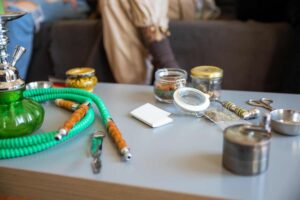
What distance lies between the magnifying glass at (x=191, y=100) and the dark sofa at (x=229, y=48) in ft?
1.83

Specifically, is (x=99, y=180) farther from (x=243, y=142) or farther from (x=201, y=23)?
(x=201, y=23)

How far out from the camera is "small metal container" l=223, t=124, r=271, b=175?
432 mm

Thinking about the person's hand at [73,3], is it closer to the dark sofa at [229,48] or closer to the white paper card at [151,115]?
the dark sofa at [229,48]

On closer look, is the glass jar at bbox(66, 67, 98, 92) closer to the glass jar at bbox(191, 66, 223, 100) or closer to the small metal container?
the glass jar at bbox(191, 66, 223, 100)

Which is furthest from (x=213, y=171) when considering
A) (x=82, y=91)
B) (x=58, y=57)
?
(x=58, y=57)

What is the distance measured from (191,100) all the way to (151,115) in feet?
0.26

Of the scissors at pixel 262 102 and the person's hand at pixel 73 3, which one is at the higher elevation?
the person's hand at pixel 73 3

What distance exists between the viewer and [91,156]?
0.52 meters

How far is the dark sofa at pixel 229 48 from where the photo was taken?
1.15 m

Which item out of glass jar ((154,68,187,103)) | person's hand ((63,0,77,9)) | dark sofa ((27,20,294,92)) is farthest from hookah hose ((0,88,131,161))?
person's hand ((63,0,77,9))

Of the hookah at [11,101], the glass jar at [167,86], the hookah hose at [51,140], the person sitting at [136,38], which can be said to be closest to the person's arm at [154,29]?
the person sitting at [136,38]

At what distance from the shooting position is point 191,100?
650mm

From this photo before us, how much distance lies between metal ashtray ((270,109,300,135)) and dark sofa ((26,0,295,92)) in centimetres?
56

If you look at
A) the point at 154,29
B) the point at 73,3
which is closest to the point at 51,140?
the point at 154,29
